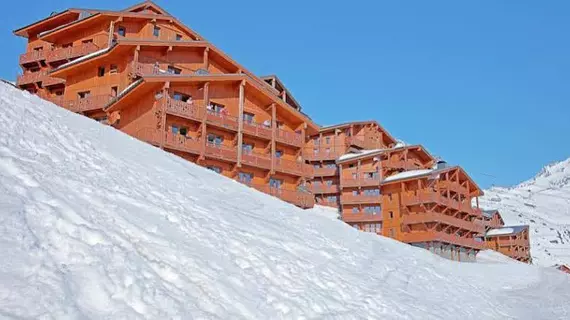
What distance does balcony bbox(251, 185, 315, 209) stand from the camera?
36.2m

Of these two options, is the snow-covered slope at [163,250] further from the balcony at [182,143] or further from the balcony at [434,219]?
the balcony at [434,219]

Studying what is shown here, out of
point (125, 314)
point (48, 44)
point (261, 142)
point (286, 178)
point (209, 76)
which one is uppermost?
point (48, 44)

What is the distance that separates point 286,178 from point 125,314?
113ft

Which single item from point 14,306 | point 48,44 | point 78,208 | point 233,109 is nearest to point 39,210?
point 78,208

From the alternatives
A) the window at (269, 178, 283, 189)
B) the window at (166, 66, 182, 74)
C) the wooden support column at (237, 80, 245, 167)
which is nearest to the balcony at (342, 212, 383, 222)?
the window at (269, 178, 283, 189)

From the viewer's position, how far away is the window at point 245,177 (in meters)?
35.5

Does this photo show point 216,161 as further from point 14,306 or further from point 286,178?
point 14,306

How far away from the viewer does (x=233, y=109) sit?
3634 centimetres

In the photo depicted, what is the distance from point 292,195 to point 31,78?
93.4 ft

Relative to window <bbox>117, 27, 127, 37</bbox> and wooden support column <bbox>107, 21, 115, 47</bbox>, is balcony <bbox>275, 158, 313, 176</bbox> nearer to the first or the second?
wooden support column <bbox>107, 21, 115, 47</bbox>

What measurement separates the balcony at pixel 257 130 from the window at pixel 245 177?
3.02 meters

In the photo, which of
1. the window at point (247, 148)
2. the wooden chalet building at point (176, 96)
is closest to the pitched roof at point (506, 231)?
the wooden chalet building at point (176, 96)

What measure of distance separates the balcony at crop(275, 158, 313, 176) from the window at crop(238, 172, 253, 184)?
2.21 meters

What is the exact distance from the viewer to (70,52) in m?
41.9
